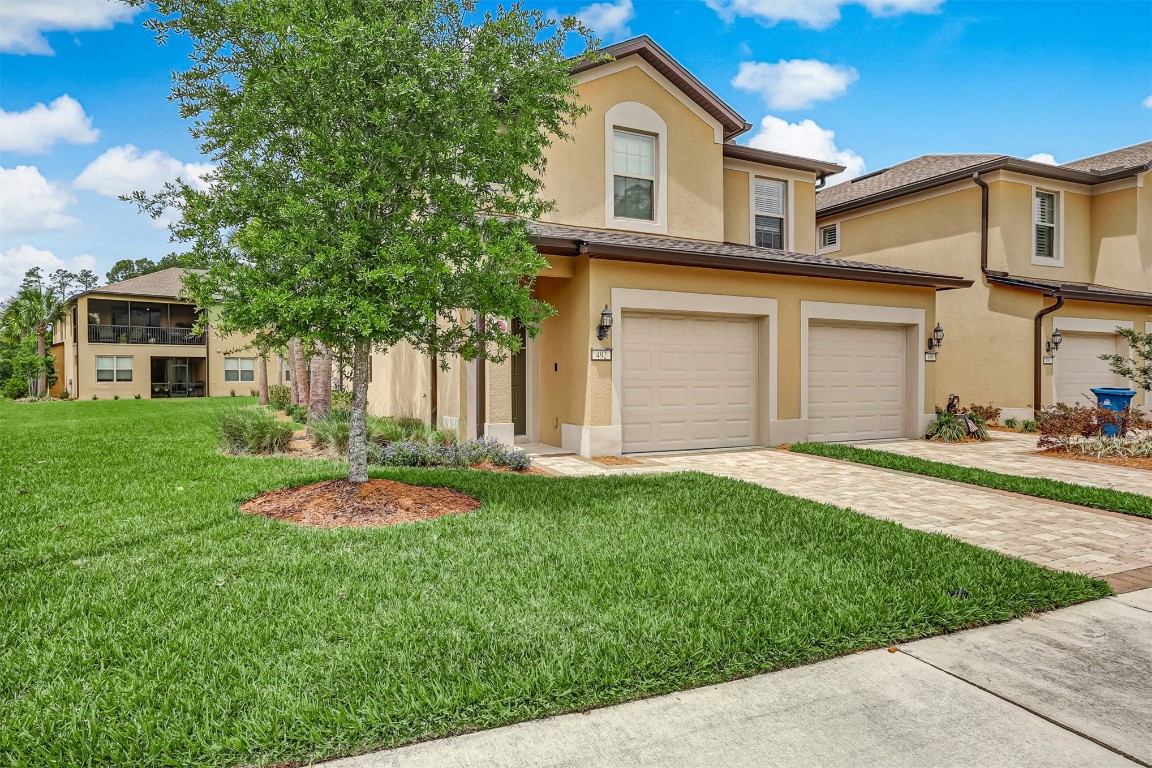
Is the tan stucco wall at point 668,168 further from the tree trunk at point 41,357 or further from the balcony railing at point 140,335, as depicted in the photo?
the tree trunk at point 41,357

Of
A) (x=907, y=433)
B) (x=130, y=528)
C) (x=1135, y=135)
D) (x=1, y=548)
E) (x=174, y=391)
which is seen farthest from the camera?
(x=174, y=391)

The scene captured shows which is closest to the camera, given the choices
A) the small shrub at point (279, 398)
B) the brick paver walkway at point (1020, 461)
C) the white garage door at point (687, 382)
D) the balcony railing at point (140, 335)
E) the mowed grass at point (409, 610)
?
the mowed grass at point (409, 610)

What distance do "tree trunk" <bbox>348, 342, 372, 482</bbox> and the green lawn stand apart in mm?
7530

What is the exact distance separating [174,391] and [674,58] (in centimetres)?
3287

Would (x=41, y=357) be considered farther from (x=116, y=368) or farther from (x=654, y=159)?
(x=654, y=159)

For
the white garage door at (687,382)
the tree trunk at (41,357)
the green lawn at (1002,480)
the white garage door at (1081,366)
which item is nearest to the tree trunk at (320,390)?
the white garage door at (687,382)

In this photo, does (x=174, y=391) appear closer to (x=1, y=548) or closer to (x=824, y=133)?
(x=1, y=548)

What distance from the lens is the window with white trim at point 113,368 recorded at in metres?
31.8

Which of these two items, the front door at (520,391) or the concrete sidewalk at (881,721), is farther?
the front door at (520,391)

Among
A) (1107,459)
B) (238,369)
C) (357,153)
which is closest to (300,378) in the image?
(357,153)

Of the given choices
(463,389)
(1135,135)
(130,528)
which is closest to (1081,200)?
(1135,135)

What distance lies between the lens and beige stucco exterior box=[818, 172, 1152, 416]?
14734mm

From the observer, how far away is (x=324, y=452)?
1004 centimetres

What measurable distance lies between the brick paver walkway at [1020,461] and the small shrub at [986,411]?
0.88m
